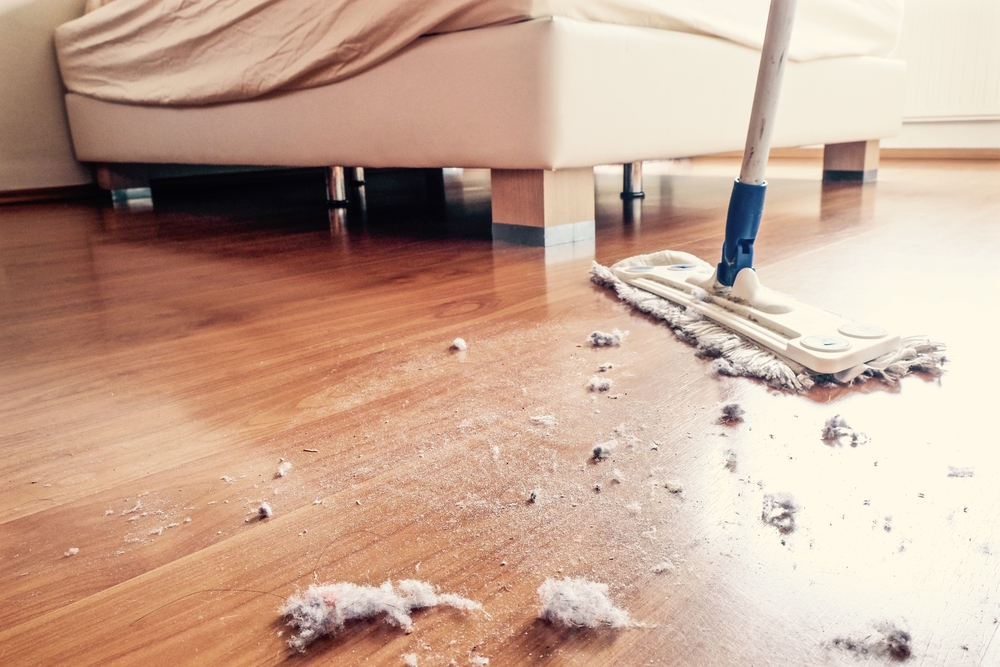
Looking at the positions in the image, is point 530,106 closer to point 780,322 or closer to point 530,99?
point 530,99

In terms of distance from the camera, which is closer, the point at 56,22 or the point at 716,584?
the point at 716,584

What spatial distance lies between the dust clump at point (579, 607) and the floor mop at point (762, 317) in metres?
0.30

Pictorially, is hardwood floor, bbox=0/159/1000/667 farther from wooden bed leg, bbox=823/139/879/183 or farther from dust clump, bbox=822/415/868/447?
wooden bed leg, bbox=823/139/879/183

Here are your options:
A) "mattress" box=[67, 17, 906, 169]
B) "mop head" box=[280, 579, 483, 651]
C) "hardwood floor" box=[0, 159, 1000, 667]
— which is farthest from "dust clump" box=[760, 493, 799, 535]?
"mattress" box=[67, 17, 906, 169]

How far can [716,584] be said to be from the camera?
0.32 m

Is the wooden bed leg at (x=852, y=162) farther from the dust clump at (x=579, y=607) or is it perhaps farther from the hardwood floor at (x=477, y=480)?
the dust clump at (x=579, y=607)

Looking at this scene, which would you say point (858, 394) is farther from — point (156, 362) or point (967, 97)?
point (967, 97)

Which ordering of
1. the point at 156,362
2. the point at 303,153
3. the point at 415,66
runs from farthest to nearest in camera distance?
the point at 303,153
the point at 415,66
the point at 156,362

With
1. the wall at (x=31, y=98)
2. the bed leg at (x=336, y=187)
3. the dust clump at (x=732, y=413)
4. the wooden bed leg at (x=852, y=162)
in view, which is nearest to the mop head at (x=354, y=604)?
the dust clump at (x=732, y=413)

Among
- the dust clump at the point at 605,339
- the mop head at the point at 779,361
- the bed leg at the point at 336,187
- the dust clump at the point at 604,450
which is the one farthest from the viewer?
the bed leg at the point at 336,187

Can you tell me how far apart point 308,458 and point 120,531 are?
11 centimetres

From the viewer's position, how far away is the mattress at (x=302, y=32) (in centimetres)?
121

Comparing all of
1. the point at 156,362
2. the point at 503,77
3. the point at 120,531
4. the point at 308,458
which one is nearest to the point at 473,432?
the point at 308,458

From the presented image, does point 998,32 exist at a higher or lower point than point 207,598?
Result: higher
